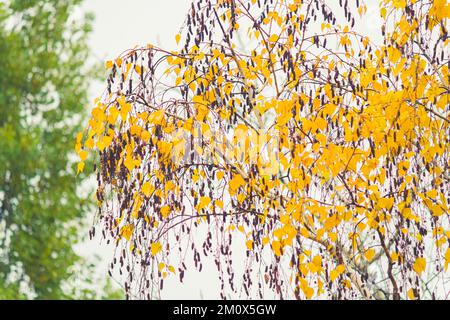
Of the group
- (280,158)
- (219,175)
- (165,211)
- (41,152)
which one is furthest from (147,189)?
(41,152)

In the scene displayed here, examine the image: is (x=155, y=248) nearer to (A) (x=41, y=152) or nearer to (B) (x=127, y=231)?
(B) (x=127, y=231)

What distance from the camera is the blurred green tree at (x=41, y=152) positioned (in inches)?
262

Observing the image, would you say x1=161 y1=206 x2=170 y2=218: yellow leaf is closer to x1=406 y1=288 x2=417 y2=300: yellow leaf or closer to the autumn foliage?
the autumn foliage

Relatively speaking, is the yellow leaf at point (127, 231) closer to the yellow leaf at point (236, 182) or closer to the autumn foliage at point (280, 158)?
the autumn foliage at point (280, 158)

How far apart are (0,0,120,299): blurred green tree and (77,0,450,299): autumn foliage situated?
11.7 ft

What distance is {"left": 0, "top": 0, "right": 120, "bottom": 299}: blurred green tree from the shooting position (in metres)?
6.66

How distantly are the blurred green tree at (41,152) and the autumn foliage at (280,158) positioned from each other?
11.7ft

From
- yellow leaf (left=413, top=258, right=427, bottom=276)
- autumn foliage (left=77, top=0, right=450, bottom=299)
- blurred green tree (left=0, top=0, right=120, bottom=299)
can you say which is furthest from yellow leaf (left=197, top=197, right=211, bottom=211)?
blurred green tree (left=0, top=0, right=120, bottom=299)

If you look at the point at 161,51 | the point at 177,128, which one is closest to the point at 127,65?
the point at 161,51

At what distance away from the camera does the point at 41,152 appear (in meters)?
6.72

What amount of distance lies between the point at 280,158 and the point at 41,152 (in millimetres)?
4385

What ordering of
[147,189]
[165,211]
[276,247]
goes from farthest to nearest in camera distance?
[165,211] < [147,189] < [276,247]

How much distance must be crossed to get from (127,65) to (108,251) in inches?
175
